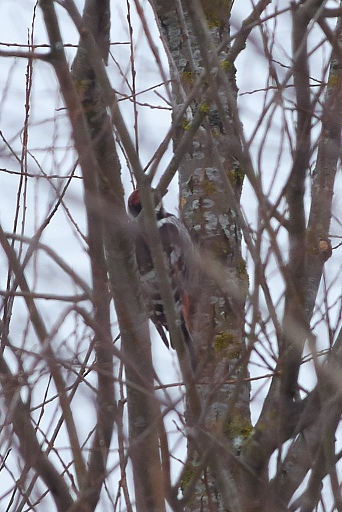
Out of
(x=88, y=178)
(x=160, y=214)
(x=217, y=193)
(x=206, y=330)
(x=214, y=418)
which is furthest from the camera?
(x=160, y=214)

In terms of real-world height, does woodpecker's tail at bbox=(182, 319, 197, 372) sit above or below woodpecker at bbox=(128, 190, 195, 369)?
below

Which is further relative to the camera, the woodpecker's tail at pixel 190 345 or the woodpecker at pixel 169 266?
the woodpecker at pixel 169 266

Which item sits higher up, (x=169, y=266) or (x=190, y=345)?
(x=169, y=266)

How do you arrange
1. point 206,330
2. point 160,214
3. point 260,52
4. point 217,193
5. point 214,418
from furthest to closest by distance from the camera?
point 160,214
point 217,193
point 214,418
point 206,330
point 260,52

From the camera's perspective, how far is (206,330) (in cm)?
325

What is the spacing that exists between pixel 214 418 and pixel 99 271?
1412mm

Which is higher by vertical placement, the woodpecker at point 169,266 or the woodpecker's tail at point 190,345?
the woodpecker at point 169,266

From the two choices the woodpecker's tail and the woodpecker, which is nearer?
the woodpecker's tail

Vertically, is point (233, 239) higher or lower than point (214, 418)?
higher

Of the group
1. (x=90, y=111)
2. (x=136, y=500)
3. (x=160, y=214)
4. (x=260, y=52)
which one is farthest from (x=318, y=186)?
(x=160, y=214)

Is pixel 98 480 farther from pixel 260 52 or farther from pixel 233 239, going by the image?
pixel 233 239

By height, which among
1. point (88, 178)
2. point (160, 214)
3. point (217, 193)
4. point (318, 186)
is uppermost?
point (160, 214)

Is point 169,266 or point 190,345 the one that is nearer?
point 190,345

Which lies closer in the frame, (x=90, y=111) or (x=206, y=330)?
(x=90, y=111)
